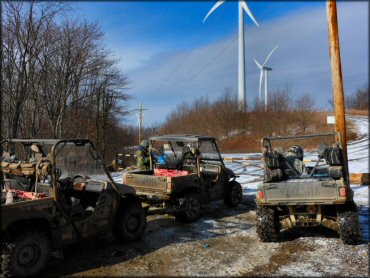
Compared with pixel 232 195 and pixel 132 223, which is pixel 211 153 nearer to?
pixel 232 195

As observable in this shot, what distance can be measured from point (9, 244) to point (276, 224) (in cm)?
435

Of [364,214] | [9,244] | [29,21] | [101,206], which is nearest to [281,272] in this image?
[101,206]

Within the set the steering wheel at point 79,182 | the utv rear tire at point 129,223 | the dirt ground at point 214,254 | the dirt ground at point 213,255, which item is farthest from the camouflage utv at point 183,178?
the steering wheel at point 79,182

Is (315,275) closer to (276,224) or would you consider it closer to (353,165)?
(276,224)

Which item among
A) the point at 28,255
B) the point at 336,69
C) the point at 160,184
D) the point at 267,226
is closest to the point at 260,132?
the point at 336,69

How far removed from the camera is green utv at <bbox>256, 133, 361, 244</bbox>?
6340mm

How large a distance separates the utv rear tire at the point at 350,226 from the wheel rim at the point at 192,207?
291cm

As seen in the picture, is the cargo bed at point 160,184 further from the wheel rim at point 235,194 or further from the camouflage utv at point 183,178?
the wheel rim at point 235,194

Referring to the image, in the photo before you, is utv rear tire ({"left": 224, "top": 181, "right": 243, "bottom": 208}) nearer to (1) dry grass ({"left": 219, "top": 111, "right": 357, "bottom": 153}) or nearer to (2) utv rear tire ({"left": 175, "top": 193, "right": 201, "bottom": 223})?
(2) utv rear tire ({"left": 175, "top": 193, "right": 201, "bottom": 223})

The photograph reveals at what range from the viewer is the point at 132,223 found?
663cm

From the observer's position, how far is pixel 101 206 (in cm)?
602

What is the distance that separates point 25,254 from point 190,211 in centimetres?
385

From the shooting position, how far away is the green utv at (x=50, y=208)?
4762mm

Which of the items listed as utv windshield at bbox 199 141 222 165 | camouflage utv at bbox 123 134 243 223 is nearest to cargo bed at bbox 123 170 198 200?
camouflage utv at bbox 123 134 243 223
